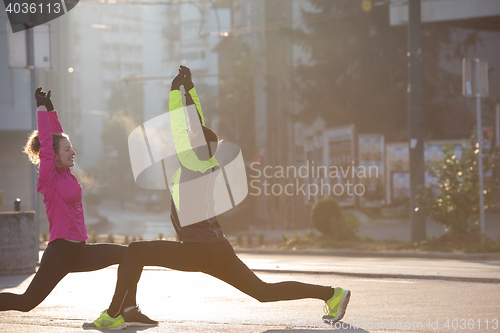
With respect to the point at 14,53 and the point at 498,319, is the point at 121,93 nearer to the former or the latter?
the point at 14,53

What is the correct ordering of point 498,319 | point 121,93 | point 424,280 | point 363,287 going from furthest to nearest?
point 121,93 → point 424,280 → point 363,287 → point 498,319

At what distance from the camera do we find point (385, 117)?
80.8 ft

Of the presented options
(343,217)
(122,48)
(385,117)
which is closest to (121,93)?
(122,48)

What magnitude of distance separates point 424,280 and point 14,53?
764cm

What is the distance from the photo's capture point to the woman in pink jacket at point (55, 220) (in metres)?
5.17

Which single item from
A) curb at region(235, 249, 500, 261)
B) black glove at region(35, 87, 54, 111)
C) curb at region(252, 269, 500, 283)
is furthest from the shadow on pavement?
curb at region(235, 249, 500, 261)

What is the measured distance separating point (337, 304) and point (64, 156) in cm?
245

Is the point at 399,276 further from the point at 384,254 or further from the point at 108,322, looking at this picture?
the point at 384,254

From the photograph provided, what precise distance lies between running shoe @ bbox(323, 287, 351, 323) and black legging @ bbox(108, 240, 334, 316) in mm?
113

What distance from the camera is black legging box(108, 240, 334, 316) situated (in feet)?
16.8

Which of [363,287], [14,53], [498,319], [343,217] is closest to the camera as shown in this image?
[498,319]

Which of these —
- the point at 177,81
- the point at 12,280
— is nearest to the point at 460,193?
the point at 12,280

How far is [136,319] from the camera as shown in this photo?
5.67 meters

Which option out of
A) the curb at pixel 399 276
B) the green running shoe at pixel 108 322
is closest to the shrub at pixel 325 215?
the curb at pixel 399 276
